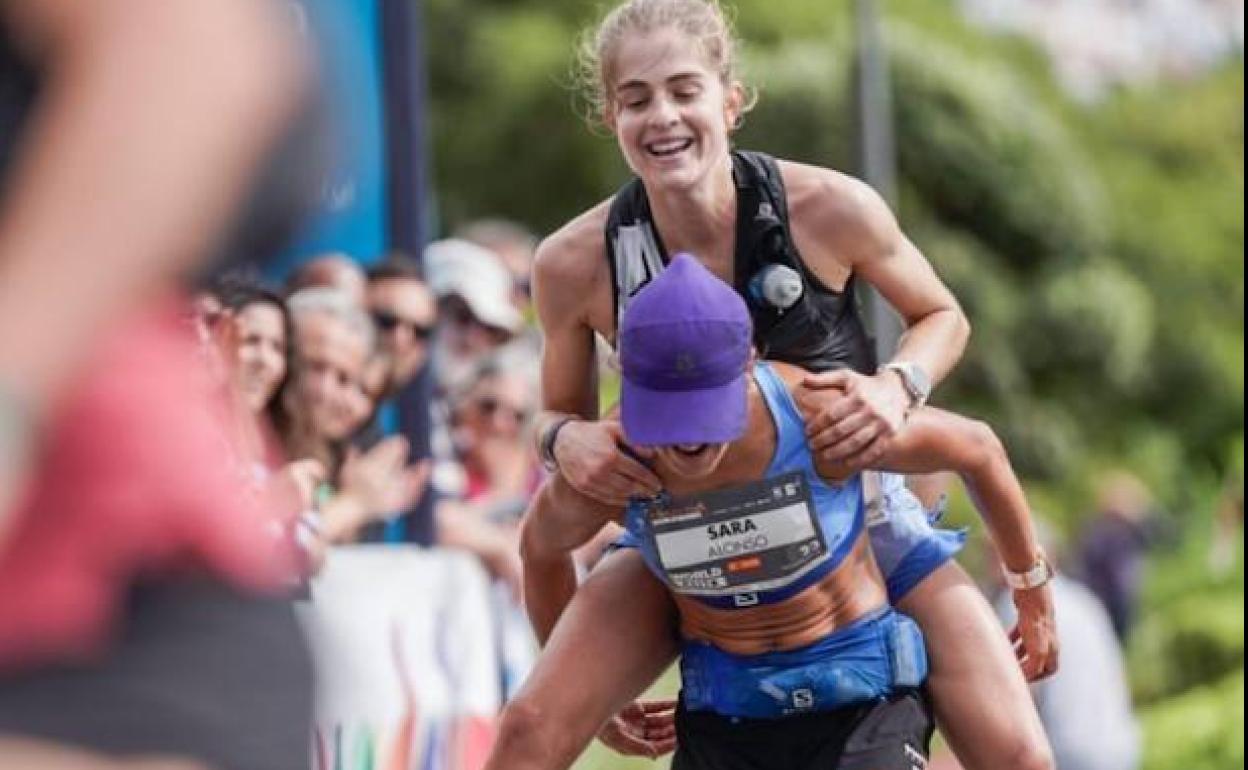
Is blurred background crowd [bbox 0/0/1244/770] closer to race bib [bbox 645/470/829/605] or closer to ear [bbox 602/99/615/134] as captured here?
ear [bbox 602/99/615/134]

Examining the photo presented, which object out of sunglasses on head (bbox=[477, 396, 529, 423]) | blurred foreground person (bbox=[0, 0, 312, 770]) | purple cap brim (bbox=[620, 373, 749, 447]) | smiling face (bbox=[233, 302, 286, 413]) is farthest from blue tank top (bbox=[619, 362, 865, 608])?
sunglasses on head (bbox=[477, 396, 529, 423])

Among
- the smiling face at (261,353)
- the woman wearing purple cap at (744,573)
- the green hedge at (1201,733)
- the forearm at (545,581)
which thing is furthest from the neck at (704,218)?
the green hedge at (1201,733)

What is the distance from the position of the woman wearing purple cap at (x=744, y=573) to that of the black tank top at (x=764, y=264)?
131 mm

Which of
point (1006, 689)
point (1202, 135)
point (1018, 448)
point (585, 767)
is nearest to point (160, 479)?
point (1006, 689)

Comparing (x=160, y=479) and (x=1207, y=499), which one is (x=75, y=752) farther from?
(x=1207, y=499)

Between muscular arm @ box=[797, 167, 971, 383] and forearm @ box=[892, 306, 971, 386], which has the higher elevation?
muscular arm @ box=[797, 167, 971, 383]

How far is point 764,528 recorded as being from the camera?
4984mm

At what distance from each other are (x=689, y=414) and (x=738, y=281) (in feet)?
1.43

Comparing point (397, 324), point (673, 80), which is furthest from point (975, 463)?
point (397, 324)

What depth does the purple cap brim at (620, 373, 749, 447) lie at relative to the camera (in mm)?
4785

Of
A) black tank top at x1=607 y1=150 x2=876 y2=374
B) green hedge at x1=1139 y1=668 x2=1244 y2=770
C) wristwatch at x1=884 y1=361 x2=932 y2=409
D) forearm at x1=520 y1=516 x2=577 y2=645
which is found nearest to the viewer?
wristwatch at x1=884 y1=361 x2=932 y2=409

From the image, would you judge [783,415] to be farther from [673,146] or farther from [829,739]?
[829,739]

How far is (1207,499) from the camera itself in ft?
76.2

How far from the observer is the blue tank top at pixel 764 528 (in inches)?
195
